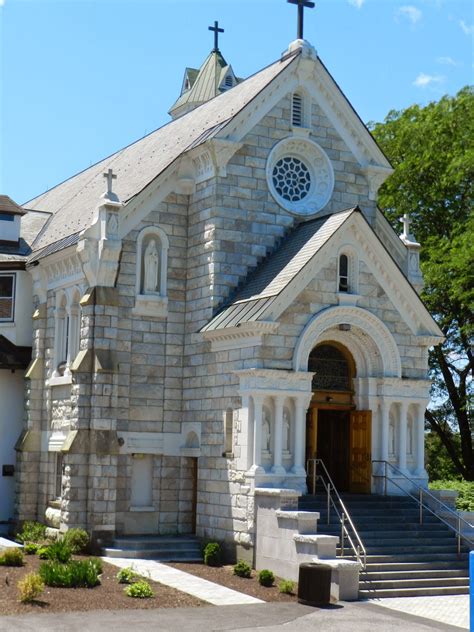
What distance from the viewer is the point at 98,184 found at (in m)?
33.7

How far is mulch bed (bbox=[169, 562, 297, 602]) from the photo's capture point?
814 inches

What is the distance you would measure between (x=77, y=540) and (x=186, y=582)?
162 inches

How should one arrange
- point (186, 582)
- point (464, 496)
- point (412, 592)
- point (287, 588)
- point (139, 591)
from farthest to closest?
point (464, 496), point (186, 582), point (412, 592), point (287, 588), point (139, 591)

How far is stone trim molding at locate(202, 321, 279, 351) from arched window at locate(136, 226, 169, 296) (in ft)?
6.81

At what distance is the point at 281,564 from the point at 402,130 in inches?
990

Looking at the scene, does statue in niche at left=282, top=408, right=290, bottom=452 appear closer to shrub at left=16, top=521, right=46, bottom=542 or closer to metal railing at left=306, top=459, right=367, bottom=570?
metal railing at left=306, top=459, right=367, bottom=570

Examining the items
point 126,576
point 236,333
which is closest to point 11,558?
point 126,576

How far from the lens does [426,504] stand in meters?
25.4

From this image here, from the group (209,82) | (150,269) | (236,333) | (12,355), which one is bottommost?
(12,355)

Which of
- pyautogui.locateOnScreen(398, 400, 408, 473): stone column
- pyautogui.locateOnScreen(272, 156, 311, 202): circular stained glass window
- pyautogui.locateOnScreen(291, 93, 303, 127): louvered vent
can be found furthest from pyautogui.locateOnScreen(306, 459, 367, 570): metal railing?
pyautogui.locateOnScreen(291, 93, 303, 127): louvered vent

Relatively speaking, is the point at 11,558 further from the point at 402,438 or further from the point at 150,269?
the point at 402,438

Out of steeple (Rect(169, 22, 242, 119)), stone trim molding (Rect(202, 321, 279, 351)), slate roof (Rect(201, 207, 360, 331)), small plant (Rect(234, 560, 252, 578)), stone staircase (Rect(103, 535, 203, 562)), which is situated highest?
steeple (Rect(169, 22, 242, 119))

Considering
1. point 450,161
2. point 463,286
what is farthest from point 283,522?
point 450,161

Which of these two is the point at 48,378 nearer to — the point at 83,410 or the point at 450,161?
the point at 83,410
